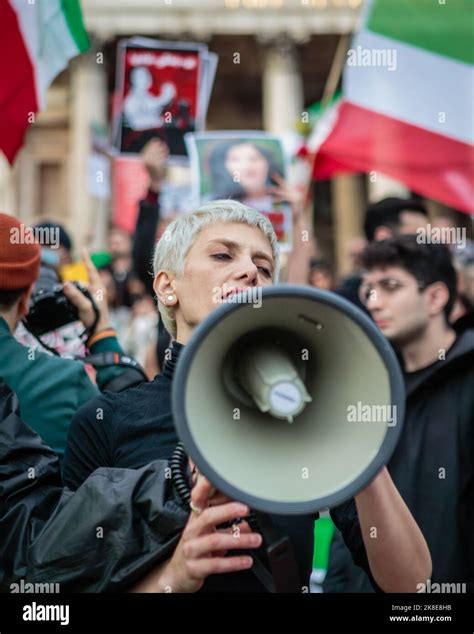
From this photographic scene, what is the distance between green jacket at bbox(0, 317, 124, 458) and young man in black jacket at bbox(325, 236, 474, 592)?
51.2 inches

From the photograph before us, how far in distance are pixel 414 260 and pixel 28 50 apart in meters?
2.26

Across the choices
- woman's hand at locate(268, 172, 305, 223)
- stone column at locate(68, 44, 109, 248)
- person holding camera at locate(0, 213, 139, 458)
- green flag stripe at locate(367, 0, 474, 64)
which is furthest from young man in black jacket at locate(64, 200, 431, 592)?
stone column at locate(68, 44, 109, 248)

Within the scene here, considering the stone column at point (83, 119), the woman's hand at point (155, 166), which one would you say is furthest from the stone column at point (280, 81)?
the woman's hand at point (155, 166)

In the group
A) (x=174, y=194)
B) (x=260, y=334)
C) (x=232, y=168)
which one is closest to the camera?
(x=260, y=334)

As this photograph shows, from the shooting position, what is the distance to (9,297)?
9.55ft

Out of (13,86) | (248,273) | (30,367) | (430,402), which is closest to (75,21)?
(13,86)

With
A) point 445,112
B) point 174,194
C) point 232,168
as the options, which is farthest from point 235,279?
point 174,194

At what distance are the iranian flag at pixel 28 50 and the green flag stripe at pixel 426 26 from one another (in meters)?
3.69

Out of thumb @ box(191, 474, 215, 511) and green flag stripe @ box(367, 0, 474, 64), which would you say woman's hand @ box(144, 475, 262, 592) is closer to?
thumb @ box(191, 474, 215, 511)

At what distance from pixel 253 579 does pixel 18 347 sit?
1294mm

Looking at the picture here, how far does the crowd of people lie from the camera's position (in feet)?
6.12

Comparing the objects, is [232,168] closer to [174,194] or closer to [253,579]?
[253,579]

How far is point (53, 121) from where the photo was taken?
3609cm

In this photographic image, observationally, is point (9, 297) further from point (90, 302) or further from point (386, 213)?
point (386, 213)
